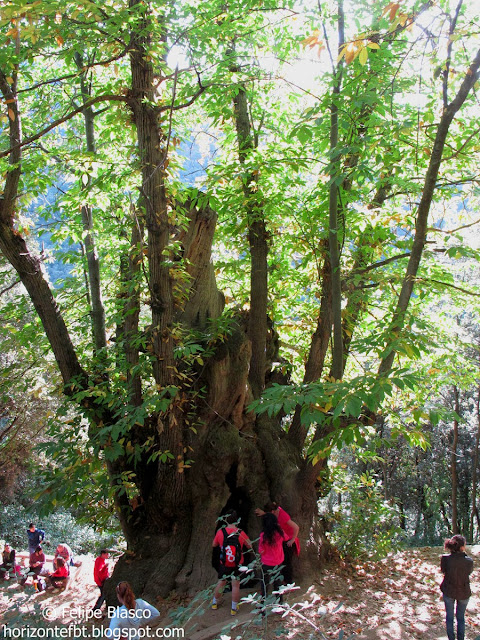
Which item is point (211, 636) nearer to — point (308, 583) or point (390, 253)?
point (308, 583)

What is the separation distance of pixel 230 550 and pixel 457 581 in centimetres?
242

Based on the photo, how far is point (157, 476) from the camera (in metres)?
6.73

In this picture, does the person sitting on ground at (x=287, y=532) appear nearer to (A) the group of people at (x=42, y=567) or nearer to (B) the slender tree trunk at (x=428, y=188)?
(B) the slender tree trunk at (x=428, y=188)

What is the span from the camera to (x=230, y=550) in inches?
225

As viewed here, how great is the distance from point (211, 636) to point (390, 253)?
5.63 meters

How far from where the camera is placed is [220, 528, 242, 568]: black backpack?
5.70m

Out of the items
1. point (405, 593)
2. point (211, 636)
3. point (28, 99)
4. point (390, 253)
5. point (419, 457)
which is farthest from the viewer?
point (419, 457)

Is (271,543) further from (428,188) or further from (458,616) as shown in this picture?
(428,188)

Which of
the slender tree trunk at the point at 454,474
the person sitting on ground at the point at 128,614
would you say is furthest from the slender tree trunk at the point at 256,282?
the slender tree trunk at the point at 454,474

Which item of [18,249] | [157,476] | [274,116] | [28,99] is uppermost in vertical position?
[28,99]

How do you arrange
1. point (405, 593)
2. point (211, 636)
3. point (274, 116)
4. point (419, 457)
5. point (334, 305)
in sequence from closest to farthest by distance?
point (211, 636) → point (334, 305) → point (405, 593) → point (274, 116) → point (419, 457)

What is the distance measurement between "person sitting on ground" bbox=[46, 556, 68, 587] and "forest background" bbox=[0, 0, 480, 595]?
78.6 inches

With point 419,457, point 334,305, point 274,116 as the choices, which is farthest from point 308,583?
point 419,457

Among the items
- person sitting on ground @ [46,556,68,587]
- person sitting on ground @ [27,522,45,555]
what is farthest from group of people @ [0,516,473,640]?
person sitting on ground @ [27,522,45,555]
